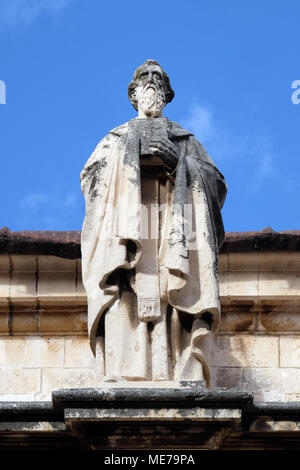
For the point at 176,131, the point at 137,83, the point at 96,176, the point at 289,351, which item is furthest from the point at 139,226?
the point at 289,351

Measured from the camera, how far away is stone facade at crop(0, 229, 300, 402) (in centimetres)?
1263

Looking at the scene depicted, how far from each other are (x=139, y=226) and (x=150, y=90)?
4.46 ft

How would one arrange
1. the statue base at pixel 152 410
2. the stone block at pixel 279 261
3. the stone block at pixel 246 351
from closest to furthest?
the statue base at pixel 152 410, the stone block at pixel 246 351, the stone block at pixel 279 261

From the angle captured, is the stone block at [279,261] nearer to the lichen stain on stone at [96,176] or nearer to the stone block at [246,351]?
the stone block at [246,351]

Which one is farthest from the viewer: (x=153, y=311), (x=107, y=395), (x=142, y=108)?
(x=142, y=108)

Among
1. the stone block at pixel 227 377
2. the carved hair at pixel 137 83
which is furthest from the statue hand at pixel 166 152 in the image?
the stone block at pixel 227 377

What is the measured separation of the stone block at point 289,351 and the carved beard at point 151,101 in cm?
190

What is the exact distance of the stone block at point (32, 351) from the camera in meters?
12.7

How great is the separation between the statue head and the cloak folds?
381 mm

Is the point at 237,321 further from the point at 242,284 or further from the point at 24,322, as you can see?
the point at 24,322

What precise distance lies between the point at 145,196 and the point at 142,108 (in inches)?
32.5
